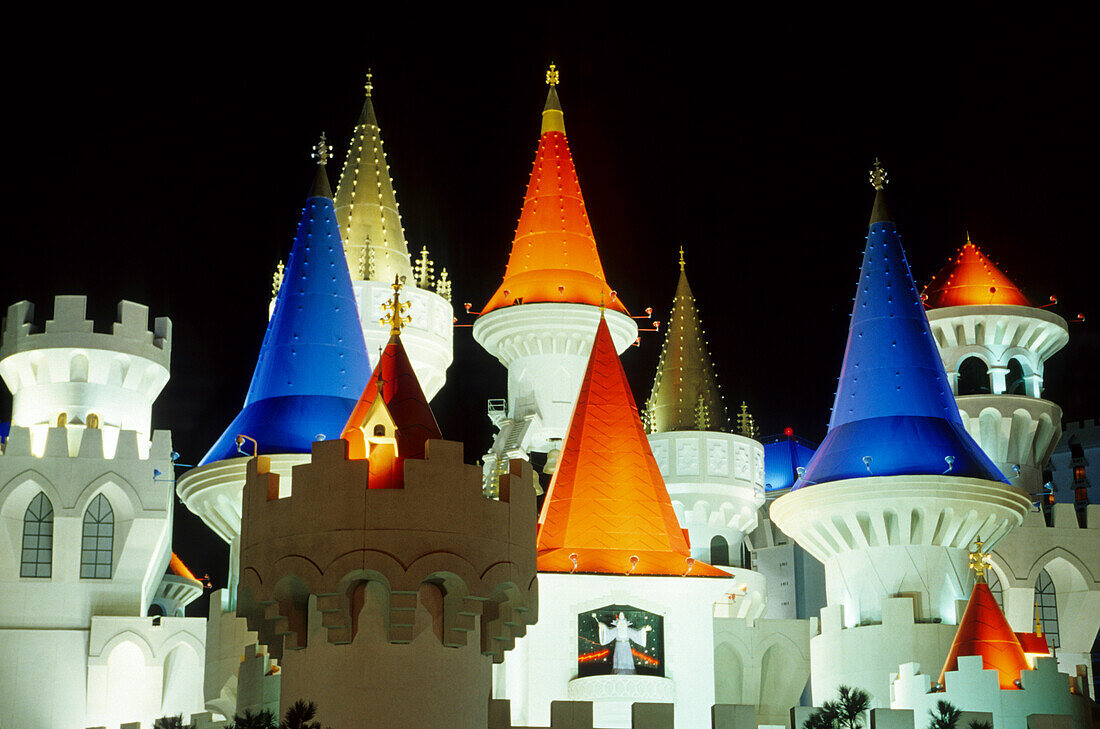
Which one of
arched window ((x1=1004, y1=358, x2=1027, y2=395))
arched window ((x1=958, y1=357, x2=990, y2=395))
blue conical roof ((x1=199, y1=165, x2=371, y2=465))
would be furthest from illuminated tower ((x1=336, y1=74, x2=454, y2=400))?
arched window ((x1=1004, y1=358, x2=1027, y2=395))

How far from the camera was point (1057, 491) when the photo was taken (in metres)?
61.3

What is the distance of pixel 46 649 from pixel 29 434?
431cm

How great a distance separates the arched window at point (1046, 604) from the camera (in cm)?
3809

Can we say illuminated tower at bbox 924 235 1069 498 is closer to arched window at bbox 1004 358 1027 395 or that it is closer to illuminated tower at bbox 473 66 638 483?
arched window at bbox 1004 358 1027 395

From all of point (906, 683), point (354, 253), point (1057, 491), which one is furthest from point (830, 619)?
point (1057, 491)

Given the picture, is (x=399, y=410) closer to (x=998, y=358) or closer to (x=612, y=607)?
(x=612, y=607)

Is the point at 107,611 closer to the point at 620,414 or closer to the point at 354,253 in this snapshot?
the point at 354,253

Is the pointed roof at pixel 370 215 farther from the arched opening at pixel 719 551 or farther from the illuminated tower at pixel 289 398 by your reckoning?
the arched opening at pixel 719 551

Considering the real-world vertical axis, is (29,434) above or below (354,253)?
below

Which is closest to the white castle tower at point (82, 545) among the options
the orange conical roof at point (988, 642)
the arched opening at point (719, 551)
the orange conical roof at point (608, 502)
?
the orange conical roof at point (608, 502)

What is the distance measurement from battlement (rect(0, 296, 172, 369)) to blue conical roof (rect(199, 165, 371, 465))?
20.1 ft

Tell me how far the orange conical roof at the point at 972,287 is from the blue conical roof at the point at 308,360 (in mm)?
14945

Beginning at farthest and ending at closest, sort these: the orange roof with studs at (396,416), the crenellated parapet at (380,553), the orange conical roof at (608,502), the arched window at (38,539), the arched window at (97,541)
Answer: the arched window at (97,541)
the arched window at (38,539)
the orange conical roof at (608,502)
the orange roof with studs at (396,416)
the crenellated parapet at (380,553)

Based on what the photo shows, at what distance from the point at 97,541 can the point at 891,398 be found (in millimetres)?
15815
